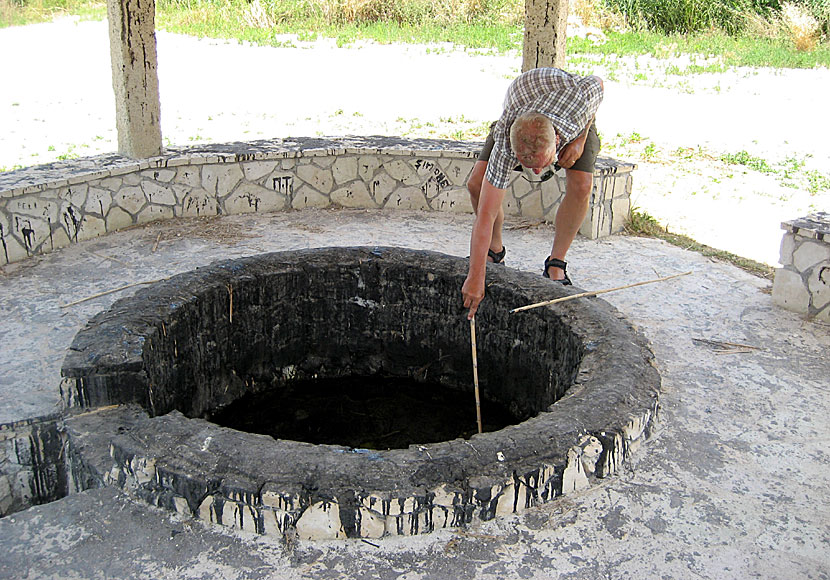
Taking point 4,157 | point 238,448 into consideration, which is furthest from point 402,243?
point 4,157

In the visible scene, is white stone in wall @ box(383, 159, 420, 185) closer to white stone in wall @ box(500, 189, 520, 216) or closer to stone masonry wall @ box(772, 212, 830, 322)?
white stone in wall @ box(500, 189, 520, 216)

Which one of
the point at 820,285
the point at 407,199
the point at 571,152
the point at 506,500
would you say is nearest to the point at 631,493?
the point at 506,500

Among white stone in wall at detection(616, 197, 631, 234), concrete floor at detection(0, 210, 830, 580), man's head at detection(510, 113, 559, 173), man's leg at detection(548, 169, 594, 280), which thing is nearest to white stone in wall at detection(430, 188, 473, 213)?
white stone in wall at detection(616, 197, 631, 234)

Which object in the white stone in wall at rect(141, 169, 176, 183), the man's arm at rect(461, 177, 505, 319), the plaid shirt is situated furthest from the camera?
the white stone in wall at rect(141, 169, 176, 183)

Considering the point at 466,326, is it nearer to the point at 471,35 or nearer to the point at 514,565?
the point at 514,565

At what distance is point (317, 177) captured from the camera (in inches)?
244

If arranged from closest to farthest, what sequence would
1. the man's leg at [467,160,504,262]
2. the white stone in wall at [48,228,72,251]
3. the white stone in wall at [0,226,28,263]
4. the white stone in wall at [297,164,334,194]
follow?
the man's leg at [467,160,504,262], the white stone in wall at [0,226,28,263], the white stone in wall at [48,228,72,251], the white stone in wall at [297,164,334,194]

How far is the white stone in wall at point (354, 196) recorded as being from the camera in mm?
6267

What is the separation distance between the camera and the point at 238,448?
2.59 meters

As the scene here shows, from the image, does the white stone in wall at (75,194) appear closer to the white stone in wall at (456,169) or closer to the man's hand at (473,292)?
the white stone in wall at (456,169)

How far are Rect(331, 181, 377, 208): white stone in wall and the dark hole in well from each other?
7.19ft

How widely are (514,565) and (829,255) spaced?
292 centimetres

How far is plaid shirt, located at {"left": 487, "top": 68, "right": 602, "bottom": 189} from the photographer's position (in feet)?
12.1

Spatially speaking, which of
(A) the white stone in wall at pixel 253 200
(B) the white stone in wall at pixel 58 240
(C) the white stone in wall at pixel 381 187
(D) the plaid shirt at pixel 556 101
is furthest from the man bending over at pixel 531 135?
(B) the white stone in wall at pixel 58 240
